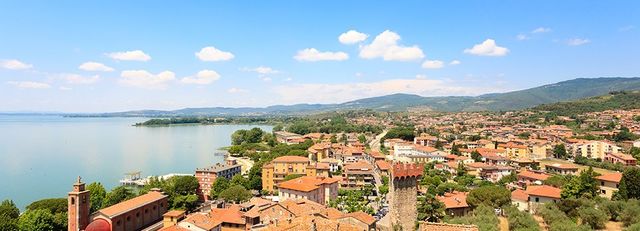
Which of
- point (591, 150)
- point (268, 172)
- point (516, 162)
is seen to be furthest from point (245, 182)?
point (591, 150)

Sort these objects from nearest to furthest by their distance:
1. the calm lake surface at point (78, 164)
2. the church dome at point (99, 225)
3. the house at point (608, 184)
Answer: the church dome at point (99, 225) → the house at point (608, 184) → the calm lake surface at point (78, 164)

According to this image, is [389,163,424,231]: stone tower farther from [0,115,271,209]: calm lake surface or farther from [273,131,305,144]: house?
[273,131,305,144]: house

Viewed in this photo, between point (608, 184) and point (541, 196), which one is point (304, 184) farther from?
point (608, 184)

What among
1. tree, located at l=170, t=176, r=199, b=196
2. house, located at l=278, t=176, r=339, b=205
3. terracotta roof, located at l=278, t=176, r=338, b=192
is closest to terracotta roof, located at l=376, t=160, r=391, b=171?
house, located at l=278, t=176, r=339, b=205

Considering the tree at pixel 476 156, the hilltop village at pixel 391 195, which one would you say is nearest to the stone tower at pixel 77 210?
the hilltop village at pixel 391 195

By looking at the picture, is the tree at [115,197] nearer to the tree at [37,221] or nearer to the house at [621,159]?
the tree at [37,221]
